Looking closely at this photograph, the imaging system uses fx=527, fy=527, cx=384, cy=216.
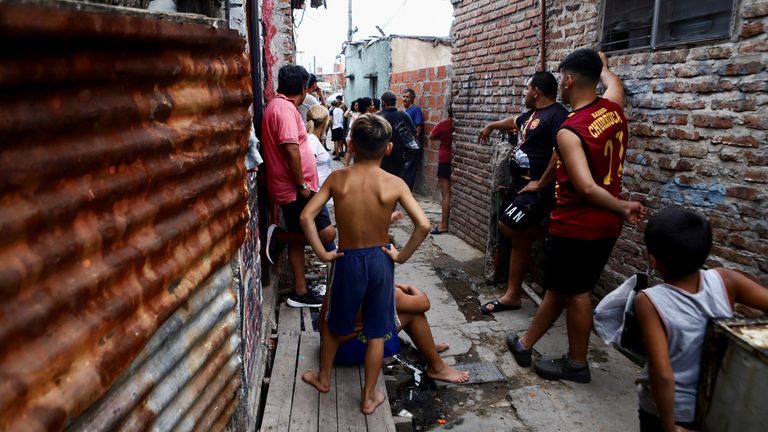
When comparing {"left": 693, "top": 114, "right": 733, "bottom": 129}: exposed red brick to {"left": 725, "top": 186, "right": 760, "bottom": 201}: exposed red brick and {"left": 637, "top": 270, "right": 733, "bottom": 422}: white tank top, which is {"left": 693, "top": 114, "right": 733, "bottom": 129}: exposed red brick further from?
{"left": 637, "top": 270, "right": 733, "bottom": 422}: white tank top

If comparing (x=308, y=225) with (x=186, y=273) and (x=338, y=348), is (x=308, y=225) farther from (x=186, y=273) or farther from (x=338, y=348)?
(x=186, y=273)

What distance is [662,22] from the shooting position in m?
3.47

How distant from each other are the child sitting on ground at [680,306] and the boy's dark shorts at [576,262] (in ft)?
4.10

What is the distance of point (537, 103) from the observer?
4242mm

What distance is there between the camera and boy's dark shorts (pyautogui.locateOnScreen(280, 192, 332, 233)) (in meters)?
4.08

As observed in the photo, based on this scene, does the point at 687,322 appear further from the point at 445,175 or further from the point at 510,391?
the point at 445,175

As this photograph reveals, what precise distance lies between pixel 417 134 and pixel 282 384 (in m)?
6.69

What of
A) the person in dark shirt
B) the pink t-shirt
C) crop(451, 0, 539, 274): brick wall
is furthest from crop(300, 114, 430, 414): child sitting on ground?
the person in dark shirt

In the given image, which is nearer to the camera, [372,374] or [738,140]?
[372,374]

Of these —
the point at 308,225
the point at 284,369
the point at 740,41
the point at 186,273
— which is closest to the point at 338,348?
the point at 284,369

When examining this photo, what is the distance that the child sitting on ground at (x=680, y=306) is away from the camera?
1.83 m

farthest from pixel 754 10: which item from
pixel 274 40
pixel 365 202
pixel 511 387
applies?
pixel 274 40

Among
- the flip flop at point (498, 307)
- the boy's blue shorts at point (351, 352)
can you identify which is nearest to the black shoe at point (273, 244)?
the boy's blue shorts at point (351, 352)

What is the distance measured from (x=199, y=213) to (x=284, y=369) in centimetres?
192
